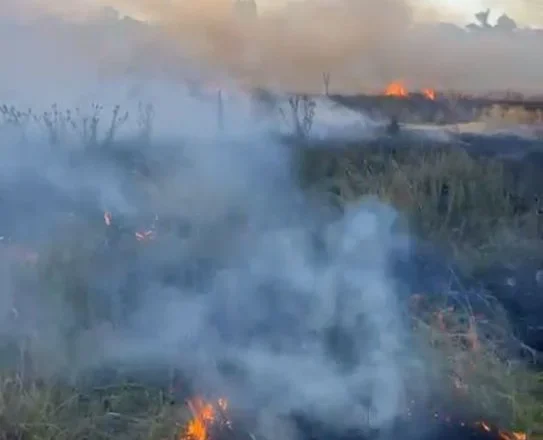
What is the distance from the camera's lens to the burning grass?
333 cm

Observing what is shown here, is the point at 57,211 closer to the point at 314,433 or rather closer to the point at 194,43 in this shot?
the point at 194,43

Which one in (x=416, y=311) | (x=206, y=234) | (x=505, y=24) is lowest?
(x=416, y=311)

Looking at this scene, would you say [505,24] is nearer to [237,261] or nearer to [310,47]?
[310,47]

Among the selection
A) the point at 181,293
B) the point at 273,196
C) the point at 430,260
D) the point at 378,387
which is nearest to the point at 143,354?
the point at 181,293

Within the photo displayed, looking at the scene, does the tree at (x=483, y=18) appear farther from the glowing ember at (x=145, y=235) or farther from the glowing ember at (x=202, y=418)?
the glowing ember at (x=202, y=418)

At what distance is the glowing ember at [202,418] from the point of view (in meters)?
3.28

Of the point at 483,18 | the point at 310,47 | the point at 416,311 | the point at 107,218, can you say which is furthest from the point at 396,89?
the point at 107,218

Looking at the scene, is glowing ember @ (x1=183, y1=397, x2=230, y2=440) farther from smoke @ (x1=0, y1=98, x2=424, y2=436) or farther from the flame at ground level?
the flame at ground level

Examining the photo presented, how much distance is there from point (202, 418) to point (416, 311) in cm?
147

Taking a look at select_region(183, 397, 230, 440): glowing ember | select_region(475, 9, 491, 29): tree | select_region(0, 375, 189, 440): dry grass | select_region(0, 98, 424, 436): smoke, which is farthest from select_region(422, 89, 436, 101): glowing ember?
select_region(0, 375, 189, 440): dry grass

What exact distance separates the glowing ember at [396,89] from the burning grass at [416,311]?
0.37 meters

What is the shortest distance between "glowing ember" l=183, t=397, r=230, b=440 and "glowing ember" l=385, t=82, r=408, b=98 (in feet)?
8.62

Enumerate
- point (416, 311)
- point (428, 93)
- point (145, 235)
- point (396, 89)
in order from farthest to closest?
1. point (428, 93)
2. point (396, 89)
3. point (145, 235)
4. point (416, 311)

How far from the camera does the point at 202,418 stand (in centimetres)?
335
